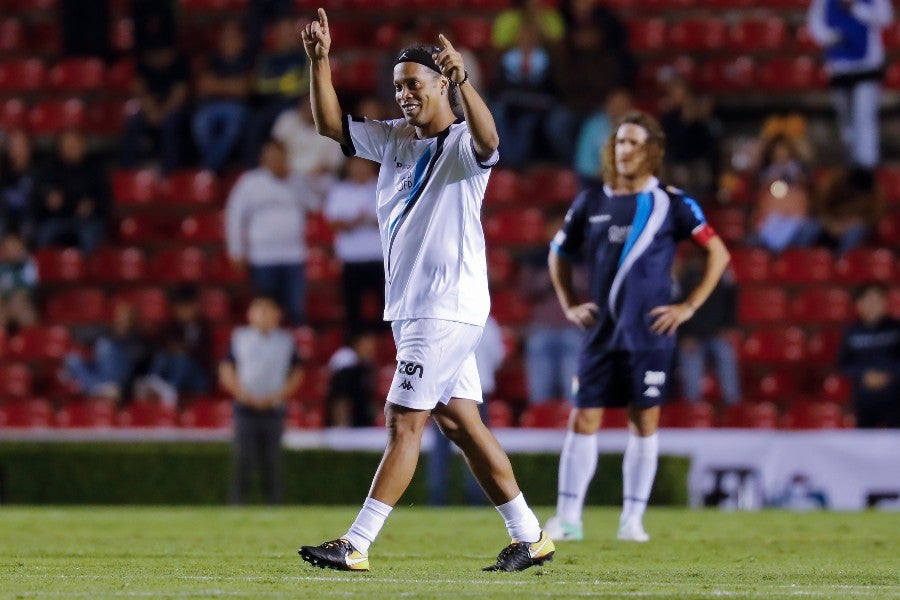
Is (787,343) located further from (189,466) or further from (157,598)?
(157,598)

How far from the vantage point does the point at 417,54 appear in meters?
7.01

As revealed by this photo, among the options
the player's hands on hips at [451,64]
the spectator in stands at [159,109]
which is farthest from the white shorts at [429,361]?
the spectator in stands at [159,109]

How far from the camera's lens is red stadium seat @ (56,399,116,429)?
672 inches

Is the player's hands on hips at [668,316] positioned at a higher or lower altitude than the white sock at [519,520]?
higher

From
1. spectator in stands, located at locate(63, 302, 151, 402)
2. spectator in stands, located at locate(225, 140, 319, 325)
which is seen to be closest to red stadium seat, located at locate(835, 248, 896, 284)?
spectator in stands, located at locate(225, 140, 319, 325)

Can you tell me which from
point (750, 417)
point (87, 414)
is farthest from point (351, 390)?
point (750, 417)

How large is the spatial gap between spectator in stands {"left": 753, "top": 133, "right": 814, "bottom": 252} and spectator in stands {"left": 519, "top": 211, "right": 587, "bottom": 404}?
98.6 inches

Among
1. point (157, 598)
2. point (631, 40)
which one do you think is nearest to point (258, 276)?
point (631, 40)

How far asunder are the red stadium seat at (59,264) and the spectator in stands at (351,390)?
430cm

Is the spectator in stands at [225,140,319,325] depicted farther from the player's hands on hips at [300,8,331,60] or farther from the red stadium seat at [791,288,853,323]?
the player's hands on hips at [300,8,331,60]

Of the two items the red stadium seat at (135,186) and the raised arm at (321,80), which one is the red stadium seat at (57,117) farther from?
the raised arm at (321,80)

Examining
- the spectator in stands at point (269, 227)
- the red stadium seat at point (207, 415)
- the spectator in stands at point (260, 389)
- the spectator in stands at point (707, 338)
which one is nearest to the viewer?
the spectator in stands at point (260, 389)

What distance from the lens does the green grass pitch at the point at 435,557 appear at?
20.9 feet

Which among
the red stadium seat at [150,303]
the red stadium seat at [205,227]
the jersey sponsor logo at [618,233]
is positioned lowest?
the red stadium seat at [150,303]
